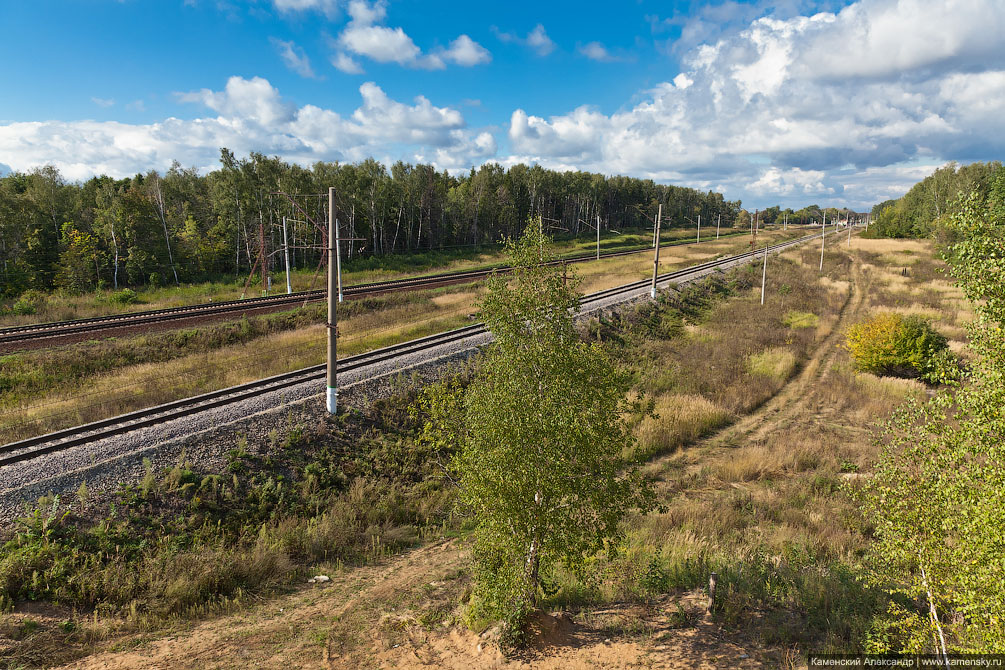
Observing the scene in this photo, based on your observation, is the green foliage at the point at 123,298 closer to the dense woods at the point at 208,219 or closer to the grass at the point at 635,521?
the dense woods at the point at 208,219

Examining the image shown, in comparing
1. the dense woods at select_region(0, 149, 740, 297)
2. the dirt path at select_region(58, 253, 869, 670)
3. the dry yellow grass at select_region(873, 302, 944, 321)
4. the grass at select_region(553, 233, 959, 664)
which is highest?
the dense woods at select_region(0, 149, 740, 297)

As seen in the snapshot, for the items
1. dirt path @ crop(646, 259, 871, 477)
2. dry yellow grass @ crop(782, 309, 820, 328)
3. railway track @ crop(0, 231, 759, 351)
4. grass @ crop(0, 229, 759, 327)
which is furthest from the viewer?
dry yellow grass @ crop(782, 309, 820, 328)

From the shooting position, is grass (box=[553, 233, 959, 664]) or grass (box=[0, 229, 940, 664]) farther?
grass (box=[0, 229, 940, 664])

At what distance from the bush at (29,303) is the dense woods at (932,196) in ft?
398

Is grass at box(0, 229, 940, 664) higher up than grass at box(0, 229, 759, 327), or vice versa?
grass at box(0, 229, 759, 327)

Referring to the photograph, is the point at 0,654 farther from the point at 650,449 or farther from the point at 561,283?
the point at 650,449

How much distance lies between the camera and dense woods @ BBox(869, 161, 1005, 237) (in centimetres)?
9075

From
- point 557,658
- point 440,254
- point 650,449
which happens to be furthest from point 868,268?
point 557,658

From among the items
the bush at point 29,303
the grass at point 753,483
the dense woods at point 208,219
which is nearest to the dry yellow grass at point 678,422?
the grass at point 753,483

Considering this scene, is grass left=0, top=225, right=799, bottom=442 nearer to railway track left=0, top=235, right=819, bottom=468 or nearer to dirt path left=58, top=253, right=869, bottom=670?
railway track left=0, top=235, right=819, bottom=468

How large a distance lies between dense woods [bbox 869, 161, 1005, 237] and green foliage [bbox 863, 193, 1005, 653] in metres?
106

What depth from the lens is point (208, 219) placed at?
55844mm

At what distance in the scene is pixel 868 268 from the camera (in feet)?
229

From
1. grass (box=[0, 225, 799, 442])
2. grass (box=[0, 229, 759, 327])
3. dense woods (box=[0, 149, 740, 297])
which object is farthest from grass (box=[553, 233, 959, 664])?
dense woods (box=[0, 149, 740, 297])
